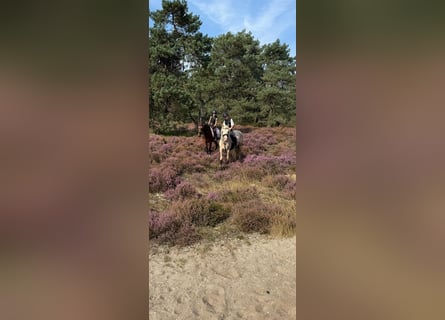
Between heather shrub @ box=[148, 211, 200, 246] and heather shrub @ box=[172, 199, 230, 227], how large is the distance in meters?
0.11

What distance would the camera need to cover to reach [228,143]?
6.39 metres

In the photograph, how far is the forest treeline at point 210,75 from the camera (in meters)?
7.53

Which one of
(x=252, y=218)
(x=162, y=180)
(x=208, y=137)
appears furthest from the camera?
(x=208, y=137)

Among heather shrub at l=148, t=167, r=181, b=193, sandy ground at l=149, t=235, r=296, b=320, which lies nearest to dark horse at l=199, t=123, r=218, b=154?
heather shrub at l=148, t=167, r=181, b=193

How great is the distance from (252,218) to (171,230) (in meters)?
1.04

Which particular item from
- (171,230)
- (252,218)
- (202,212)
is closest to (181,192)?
(202,212)

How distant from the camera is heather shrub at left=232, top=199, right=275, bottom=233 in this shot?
3.85 m

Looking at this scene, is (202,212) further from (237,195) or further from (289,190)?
(289,190)

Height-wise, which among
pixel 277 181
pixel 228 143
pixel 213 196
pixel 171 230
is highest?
pixel 228 143

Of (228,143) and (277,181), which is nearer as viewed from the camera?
(277,181)

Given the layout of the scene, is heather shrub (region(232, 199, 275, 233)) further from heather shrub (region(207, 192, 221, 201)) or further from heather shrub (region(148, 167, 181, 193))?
heather shrub (region(148, 167, 181, 193))

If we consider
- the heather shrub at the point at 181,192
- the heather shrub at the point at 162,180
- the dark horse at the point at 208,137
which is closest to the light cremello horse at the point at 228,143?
the dark horse at the point at 208,137

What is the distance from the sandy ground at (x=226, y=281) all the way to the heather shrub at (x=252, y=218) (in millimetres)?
182
